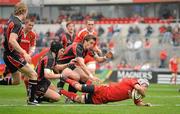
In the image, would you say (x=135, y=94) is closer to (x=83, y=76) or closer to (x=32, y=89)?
(x=32, y=89)

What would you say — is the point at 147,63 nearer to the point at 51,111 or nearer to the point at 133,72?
the point at 133,72

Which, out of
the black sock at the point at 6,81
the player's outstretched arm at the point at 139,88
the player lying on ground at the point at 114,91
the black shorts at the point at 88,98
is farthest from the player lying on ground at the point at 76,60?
the player's outstretched arm at the point at 139,88

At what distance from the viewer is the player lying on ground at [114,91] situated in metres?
14.5

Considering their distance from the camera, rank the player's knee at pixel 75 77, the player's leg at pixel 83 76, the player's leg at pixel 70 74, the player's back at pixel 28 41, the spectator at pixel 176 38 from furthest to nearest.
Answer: the spectator at pixel 176 38 → the player's back at pixel 28 41 → the player's leg at pixel 83 76 → the player's knee at pixel 75 77 → the player's leg at pixel 70 74

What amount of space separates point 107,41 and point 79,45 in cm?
2219

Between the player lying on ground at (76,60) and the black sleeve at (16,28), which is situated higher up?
the black sleeve at (16,28)

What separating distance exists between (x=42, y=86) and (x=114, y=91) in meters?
2.32

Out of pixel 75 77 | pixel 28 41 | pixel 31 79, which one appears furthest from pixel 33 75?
pixel 28 41

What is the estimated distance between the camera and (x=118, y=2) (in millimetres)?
52812

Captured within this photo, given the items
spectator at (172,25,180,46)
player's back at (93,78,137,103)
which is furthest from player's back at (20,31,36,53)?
spectator at (172,25,180,46)

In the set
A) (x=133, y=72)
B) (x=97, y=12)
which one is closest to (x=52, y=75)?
(x=133, y=72)

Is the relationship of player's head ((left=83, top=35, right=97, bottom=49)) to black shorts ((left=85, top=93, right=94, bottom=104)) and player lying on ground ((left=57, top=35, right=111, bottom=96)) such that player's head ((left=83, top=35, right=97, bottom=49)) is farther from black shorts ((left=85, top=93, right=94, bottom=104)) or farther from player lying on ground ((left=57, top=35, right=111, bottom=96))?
black shorts ((left=85, top=93, right=94, bottom=104))

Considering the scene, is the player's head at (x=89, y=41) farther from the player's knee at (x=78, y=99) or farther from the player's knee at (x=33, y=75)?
the player's knee at (x=33, y=75)

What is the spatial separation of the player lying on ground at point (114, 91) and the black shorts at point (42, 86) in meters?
1.05
